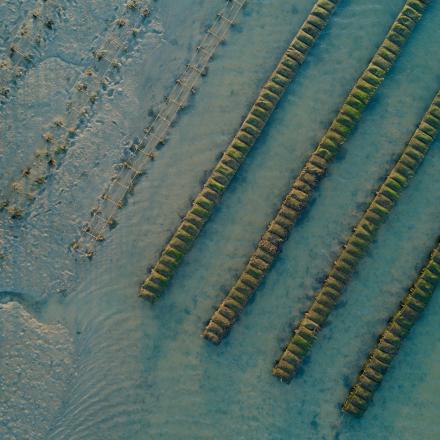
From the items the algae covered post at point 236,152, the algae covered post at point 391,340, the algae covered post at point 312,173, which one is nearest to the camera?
the algae covered post at point 391,340

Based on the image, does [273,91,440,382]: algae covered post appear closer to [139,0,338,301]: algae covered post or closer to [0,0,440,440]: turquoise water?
[0,0,440,440]: turquoise water

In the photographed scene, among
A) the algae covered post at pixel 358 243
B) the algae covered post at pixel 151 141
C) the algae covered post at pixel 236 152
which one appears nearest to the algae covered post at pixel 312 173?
the algae covered post at pixel 358 243

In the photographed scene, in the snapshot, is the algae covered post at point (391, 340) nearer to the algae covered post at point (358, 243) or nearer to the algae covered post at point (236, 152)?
the algae covered post at point (358, 243)

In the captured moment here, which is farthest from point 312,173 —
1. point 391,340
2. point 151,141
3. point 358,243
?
point 391,340

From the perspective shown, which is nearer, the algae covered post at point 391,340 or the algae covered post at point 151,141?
the algae covered post at point 391,340

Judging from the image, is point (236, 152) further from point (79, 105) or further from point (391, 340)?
point (391, 340)

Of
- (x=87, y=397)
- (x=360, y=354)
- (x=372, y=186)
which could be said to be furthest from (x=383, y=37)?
(x=87, y=397)

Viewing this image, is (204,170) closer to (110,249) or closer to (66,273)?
(110,249)

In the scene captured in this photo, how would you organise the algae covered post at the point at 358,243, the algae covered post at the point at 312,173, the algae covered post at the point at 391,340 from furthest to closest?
the algae covered post at the point at 312,173, the algae covered post at the point at 358,243, the algae covered post at the point at 391,340
